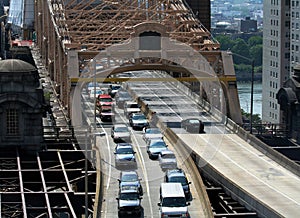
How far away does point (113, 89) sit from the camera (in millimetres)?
86312

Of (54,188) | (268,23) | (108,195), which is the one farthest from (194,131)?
(268,23)

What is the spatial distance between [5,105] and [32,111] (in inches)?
55.9

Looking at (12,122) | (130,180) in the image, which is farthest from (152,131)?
(130,180)

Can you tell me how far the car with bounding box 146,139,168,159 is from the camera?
54.7m

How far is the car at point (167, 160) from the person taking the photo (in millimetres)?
51625

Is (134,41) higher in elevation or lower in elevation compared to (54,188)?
higher

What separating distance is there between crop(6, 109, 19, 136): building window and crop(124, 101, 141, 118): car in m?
12.0

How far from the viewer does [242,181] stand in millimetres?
49125

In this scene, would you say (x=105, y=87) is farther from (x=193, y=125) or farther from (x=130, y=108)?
(x=193, y=125)

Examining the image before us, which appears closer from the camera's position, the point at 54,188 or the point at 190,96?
the point at 54,188

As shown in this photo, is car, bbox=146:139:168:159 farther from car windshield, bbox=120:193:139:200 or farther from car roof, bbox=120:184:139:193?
car windshield, bbox=120:193:139:200

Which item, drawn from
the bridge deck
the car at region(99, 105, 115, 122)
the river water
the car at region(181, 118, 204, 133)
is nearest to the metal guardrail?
the bridge deck

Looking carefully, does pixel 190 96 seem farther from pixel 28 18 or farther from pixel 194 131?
pixel 28 18

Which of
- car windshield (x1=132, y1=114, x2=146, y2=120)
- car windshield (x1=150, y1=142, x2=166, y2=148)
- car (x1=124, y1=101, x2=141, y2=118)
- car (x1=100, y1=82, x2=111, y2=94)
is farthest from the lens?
car (x1=100, y1=82, x2=111, y2=94)
